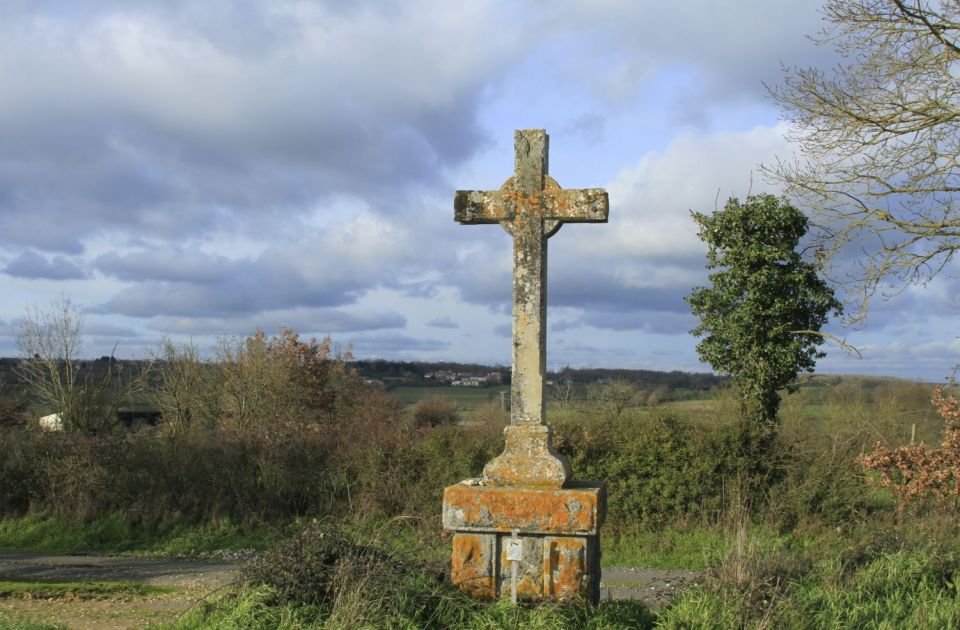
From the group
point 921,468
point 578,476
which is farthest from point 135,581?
point 921,468

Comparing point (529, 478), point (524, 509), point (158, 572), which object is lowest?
point (158, 572)

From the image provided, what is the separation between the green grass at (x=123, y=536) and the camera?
1409 cm

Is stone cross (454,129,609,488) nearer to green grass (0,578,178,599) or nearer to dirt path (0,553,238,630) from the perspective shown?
dirt path (0,553,238,630)

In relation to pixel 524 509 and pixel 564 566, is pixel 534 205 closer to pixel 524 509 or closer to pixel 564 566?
pixel 524 509

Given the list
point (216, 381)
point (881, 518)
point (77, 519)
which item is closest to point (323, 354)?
point (216, 381)

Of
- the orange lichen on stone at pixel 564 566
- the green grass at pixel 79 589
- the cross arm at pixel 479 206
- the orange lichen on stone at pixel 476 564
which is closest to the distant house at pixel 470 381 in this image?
the green grass at pixel 79 589

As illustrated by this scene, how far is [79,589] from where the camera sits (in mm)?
9867

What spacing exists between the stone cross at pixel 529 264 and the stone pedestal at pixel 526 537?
22cm

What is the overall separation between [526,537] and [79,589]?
7133mm

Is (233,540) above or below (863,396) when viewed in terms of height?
below

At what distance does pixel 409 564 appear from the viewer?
5.64 meters

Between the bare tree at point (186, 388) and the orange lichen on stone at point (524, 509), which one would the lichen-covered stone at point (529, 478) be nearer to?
the orange lichen on stone at point (524, 509)

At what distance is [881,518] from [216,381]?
78.1 ft

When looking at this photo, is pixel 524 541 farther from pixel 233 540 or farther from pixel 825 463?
pixel 233 540
